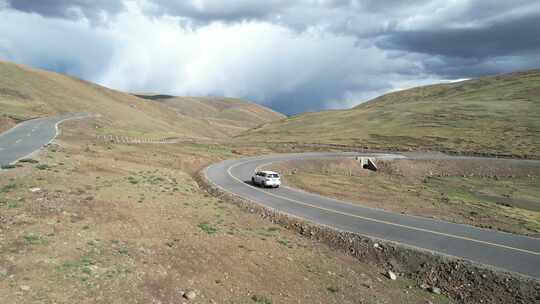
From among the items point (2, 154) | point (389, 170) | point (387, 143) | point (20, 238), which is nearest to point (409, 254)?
point (20, 238)

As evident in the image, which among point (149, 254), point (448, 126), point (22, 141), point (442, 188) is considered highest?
point (448, 126)

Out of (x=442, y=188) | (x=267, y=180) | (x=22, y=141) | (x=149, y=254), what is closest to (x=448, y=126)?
(x=442, y=188)

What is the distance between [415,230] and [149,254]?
1501cm

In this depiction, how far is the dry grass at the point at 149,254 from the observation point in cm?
1095

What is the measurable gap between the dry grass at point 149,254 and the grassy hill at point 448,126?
6182 cm

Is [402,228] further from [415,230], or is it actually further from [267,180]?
[267,180]

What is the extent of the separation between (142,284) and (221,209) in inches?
471

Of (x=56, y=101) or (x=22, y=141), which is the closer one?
(x=22, y=141)

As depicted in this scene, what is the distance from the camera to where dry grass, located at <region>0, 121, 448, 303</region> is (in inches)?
431

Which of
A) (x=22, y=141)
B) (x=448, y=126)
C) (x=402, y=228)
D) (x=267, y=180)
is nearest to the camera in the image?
(x=402, y=228)

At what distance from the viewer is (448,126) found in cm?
9206

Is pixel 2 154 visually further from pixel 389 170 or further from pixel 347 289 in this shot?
pixel 389 170

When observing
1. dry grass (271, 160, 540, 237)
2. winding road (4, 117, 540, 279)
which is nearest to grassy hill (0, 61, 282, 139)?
dry grass (271, 160, 540, 237)

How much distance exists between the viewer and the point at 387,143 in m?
80.2
